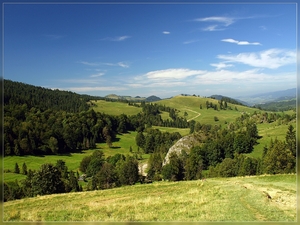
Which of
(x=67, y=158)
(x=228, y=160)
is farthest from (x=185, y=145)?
(x=67, y=158)

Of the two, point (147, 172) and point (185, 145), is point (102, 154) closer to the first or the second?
point (147, 172)

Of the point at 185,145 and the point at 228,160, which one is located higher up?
the point at 185,145

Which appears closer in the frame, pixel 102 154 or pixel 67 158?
pixel 102 154

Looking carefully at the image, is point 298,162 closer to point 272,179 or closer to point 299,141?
point 299,141

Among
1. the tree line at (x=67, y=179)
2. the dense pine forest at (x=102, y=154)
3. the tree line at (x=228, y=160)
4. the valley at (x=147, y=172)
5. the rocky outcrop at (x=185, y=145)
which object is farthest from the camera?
the rocky outcrop at (x=185, y=145)

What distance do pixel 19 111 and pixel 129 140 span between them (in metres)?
86.1

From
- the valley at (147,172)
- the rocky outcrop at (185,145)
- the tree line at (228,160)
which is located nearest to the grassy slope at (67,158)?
the valley at (147,172)

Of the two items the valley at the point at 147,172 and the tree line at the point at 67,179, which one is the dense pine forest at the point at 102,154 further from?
the valley at the point at 147,172

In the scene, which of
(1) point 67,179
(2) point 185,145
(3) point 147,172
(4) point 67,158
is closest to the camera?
(1) point 67,179

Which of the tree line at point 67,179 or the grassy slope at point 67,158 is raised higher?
the tree line at point 67,179

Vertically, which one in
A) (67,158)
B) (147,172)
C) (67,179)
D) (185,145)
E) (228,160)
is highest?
(185,145)

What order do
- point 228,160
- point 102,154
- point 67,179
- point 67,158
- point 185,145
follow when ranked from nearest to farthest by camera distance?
1. point 67,179
2. point 228,160
3. point 185,145
4. point 102,154
5. point 67,158

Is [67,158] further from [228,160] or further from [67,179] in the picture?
[228,160]

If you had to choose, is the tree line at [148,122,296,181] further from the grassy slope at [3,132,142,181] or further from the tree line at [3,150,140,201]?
the grassy slope at [3,132,142,181]
